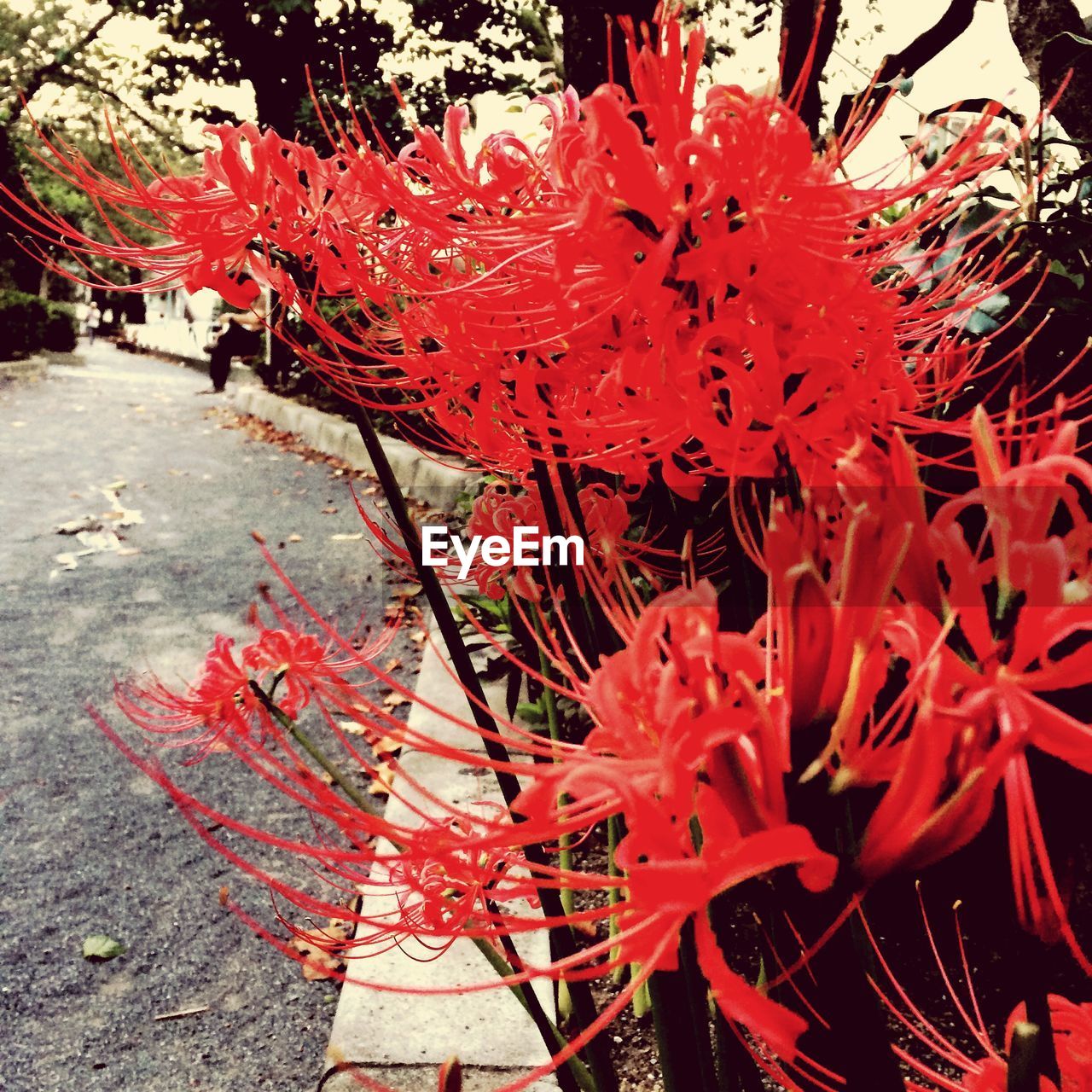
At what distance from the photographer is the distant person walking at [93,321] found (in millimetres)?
23375

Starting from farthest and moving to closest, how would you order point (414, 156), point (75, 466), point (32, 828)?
1. point (75, 466)
2. point (32, 828)
3. point (414, 156)

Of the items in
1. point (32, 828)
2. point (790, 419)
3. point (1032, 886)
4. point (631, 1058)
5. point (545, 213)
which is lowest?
point (32, 828)

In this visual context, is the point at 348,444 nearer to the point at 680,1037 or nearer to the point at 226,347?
the point at 226,347

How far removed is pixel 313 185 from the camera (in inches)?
34.2

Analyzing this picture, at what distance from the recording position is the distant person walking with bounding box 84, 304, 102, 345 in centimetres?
2338

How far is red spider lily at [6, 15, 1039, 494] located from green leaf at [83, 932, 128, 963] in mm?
2156

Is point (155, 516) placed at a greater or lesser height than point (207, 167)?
lesser

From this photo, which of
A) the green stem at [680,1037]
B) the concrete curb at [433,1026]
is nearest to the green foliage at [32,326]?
the concrete curb at [433,1026]

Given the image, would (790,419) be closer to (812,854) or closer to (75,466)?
(812,854)

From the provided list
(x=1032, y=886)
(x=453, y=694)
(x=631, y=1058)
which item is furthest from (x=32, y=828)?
(x=1032, y=886)

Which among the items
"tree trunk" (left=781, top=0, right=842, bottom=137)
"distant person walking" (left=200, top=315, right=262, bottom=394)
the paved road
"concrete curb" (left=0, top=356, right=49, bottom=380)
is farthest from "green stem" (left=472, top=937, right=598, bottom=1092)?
"concrete curb" (left=0, top=356, right=49, bottom=380)

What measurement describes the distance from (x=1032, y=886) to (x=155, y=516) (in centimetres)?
675

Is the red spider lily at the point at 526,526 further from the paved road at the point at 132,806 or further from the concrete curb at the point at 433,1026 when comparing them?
the paved road at the point at 132,806

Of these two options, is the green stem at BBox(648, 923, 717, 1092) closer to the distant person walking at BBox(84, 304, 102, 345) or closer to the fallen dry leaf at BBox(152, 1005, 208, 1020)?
the fallen dry leaf at BBox(152, 1005, 208, 1020)
